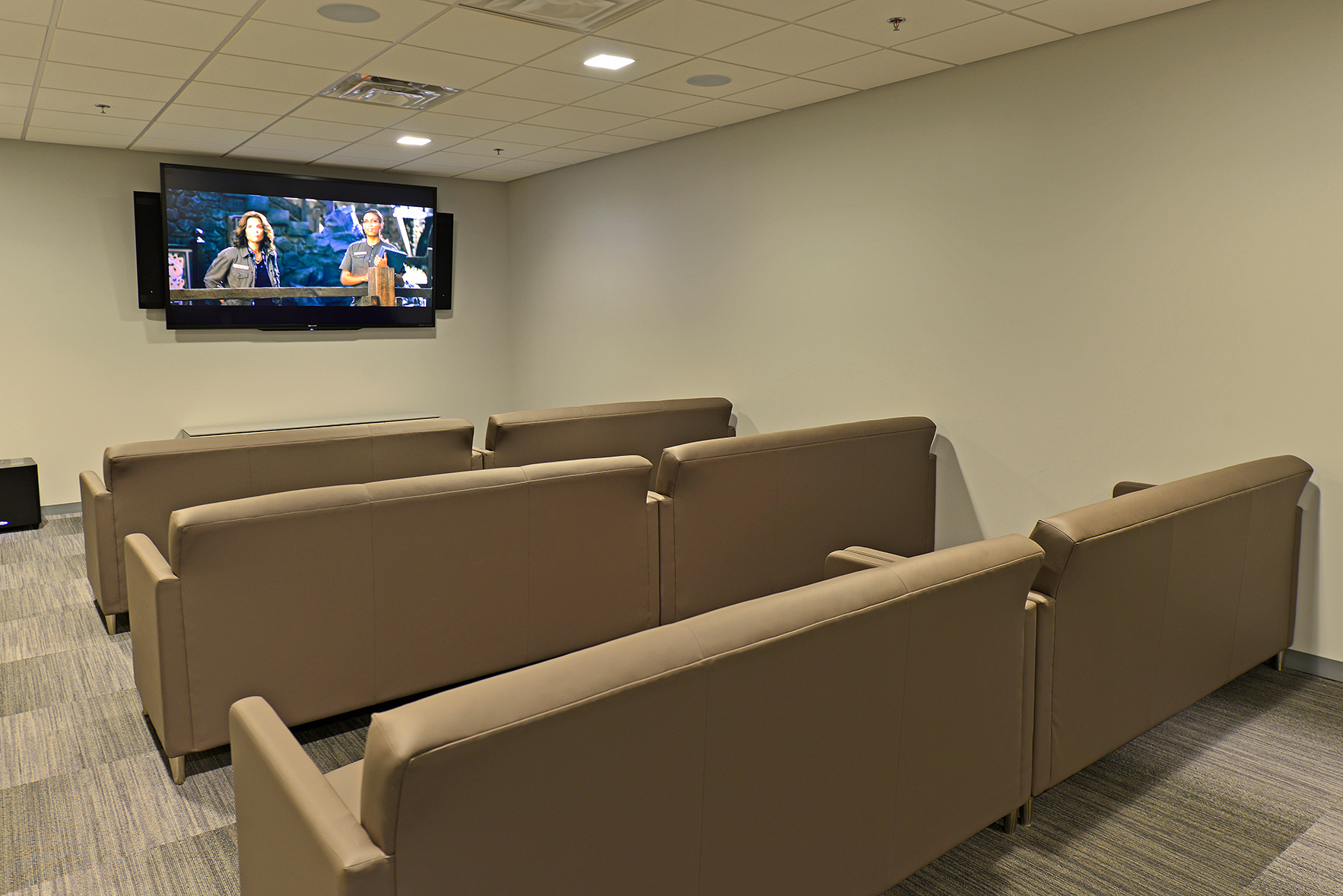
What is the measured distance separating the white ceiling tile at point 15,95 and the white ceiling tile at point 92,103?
52mm

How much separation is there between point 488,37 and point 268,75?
4.52ft

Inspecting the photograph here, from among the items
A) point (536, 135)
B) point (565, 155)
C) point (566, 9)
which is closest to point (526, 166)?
point (565, 155)

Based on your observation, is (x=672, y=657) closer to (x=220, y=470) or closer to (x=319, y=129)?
(x=220, y=470)

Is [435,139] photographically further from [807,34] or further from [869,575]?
[869,575]

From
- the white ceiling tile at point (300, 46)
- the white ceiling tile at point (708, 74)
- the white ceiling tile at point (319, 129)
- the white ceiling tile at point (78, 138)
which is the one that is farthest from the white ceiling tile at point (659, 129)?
the white ceiling tile at point (78, 138)

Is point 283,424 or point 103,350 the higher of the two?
point 103,350

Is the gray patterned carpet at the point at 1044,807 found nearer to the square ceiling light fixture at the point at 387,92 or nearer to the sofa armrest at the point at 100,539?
the sofa armrest at the point at 100,539

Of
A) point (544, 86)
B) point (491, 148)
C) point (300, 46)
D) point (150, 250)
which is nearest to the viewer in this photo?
point (300, 46)

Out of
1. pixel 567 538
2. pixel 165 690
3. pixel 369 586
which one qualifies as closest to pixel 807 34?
pixel 567 538

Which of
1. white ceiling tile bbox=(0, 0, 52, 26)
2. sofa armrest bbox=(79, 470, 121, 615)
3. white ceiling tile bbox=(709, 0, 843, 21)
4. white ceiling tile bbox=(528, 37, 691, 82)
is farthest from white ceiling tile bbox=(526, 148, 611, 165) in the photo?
sofa armrest bbox=(79, 470, 121, 615)

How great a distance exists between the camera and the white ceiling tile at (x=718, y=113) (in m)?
5.38

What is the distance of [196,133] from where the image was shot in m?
6.09

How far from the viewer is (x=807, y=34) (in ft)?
13.2

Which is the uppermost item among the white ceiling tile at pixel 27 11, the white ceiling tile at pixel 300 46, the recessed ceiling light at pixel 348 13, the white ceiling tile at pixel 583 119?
the white ceiling tile at pixel 583 119
